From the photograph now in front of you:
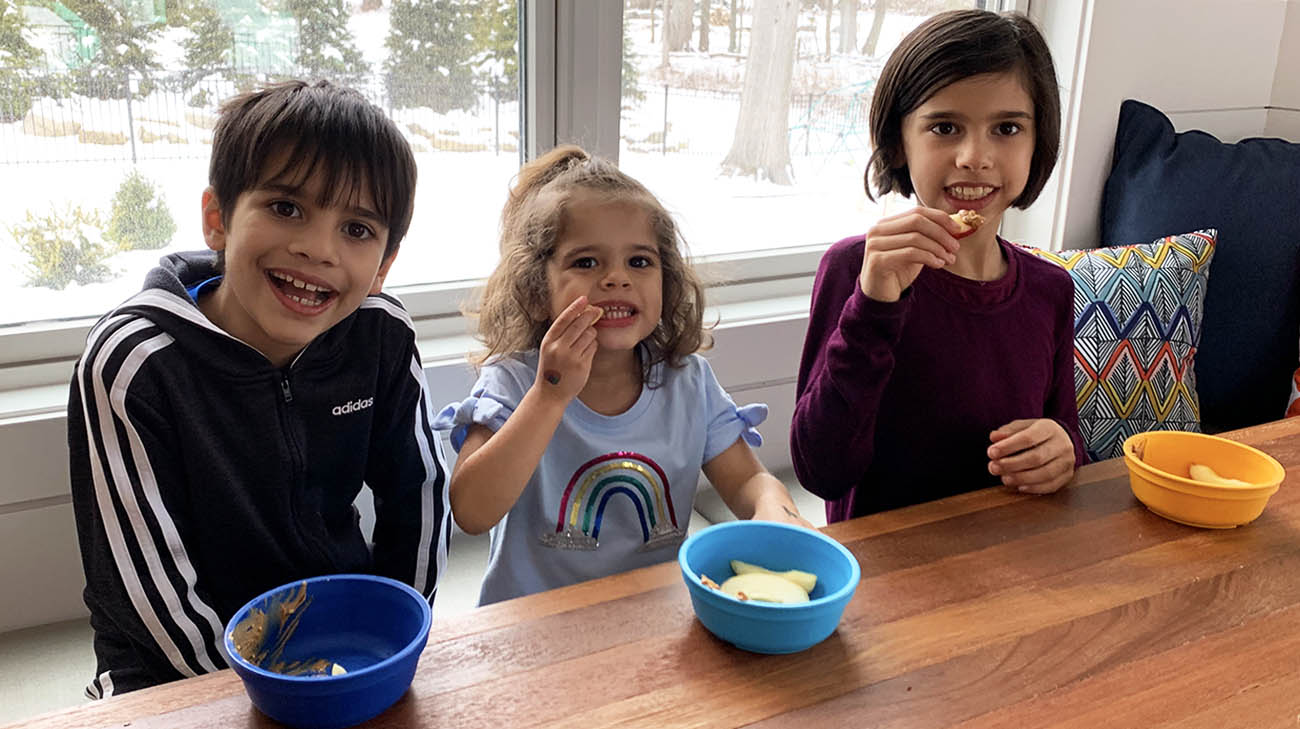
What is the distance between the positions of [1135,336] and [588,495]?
A: 134 cm

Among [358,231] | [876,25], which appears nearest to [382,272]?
[358,231]

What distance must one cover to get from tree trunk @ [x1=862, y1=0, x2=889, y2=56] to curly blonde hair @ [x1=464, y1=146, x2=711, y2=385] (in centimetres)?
112

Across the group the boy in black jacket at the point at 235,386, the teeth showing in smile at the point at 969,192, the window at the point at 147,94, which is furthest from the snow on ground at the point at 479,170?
the boy in black jacket at the point at 235,386

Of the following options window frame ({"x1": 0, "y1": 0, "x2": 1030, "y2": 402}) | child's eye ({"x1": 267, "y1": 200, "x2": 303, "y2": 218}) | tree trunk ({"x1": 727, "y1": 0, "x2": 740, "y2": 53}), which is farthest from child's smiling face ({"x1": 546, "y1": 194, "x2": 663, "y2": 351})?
tree trunk ({"x1": 727, "y1": 0, "x2": 740, "y2": 53})

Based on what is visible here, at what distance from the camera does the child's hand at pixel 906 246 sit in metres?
1.15

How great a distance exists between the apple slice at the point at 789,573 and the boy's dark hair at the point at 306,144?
1.78 feet

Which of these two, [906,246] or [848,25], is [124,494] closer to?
[906,246]

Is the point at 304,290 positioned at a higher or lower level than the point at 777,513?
higher

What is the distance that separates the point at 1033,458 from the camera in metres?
1.27

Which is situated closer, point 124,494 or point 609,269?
point 124,494

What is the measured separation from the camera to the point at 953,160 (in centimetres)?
138

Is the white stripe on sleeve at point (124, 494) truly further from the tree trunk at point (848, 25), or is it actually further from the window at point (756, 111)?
the tree trunk at point (848, 25)

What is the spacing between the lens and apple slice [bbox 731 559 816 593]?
1003mm

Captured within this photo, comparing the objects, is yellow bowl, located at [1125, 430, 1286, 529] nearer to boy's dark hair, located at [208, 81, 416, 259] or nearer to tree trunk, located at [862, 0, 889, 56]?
boy's dark hair, located at [208, 81, 416, 259]
